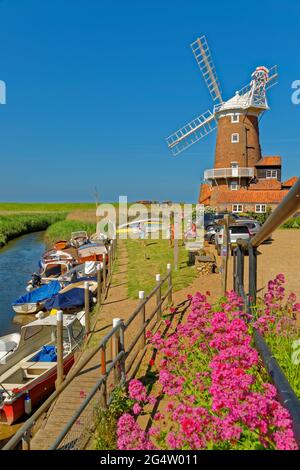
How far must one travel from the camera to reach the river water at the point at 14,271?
1905 cm

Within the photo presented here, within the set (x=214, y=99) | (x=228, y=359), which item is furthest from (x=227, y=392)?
(x=214, y=99)

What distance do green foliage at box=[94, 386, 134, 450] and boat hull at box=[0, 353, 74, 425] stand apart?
14.0 feet

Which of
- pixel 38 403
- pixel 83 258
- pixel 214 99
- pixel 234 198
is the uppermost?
pixel 214 99

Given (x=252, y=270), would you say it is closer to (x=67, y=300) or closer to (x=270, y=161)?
(x=67, y=300)

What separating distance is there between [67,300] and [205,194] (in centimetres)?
4093

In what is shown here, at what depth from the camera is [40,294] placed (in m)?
20.1

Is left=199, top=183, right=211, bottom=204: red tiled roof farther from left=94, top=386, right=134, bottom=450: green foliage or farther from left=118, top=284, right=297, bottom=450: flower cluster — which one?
left=118, top=284, right=297, bottom=450: flower cluster

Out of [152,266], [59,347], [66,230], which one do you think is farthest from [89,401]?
[66,230]

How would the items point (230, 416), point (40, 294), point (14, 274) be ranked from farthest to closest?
1. point (14, 274)
2. point (40, 294)
3. point (230, 416)

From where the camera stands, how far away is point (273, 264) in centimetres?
1862

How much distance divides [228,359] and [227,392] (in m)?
0.57

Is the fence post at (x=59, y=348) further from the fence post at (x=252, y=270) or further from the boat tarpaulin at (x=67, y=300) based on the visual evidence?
the boat tarpaulin at (x=67, y=300)

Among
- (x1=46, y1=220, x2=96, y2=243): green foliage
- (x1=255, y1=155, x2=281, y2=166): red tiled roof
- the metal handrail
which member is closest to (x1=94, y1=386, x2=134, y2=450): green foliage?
the metal handrail

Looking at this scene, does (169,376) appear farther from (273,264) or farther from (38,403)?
(273,264)
